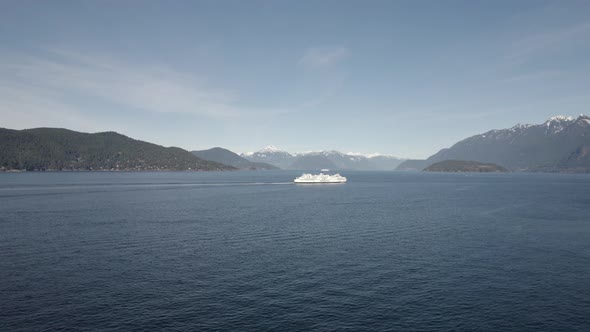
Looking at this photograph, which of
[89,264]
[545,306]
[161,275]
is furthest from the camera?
[89,264]

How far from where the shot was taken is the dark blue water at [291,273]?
3884 centimetres

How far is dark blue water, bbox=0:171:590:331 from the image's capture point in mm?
38844

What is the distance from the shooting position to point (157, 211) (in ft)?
373

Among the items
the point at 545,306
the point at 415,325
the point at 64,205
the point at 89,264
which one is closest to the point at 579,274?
the point at 545,306

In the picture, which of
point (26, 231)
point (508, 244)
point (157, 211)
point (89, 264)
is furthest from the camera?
point (157, 211)

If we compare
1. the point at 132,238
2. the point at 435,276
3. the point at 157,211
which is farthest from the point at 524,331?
the point at 157,211

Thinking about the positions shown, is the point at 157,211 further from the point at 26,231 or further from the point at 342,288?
the point at 342,288

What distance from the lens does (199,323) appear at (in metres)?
37.5

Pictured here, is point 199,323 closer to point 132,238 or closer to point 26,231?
point 132,238

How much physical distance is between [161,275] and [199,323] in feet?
55.5

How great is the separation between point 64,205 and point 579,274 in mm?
134689

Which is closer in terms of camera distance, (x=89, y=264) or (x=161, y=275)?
(x=161, y=275)

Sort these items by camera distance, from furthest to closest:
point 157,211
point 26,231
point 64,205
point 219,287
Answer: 1. point 64,205
2. point 157,211
3. point 26,231
4. point 219,287

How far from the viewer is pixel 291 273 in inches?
2088
